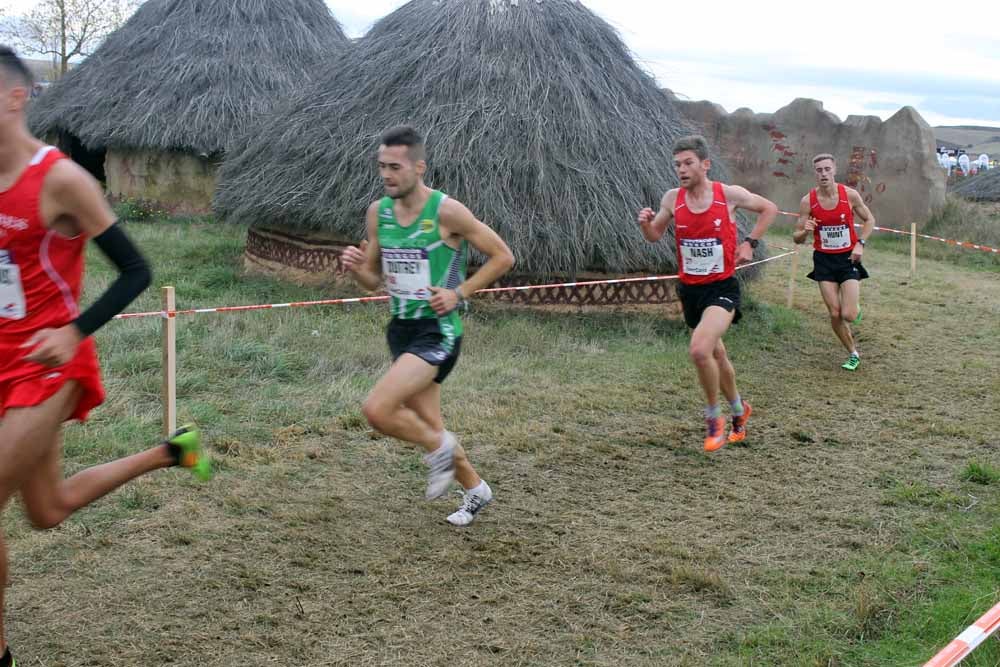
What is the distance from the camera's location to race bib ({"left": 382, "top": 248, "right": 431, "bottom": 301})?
452 cm

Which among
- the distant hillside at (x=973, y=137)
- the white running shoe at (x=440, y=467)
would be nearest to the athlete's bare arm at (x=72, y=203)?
the white running shoe at (x=440, y=467)

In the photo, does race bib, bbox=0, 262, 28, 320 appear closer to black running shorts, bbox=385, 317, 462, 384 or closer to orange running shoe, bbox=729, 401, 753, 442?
black running shorts, bbox=385, 317, 462, 384

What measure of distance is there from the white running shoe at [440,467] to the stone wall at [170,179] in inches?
561

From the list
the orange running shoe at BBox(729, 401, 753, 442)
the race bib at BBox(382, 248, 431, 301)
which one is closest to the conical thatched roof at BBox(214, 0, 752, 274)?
the orange running shoe at BBox(729, 401, 753, 442)

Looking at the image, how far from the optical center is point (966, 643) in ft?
9.46

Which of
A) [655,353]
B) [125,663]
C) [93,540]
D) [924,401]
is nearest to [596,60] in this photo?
[655,353]

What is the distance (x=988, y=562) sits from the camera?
445cm

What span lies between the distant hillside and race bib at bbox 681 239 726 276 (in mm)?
Result: 72326

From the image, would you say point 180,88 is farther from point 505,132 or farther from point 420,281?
point 420,281

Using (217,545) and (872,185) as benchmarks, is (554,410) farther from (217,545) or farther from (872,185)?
(872,185)

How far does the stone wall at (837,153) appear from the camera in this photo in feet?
61.4

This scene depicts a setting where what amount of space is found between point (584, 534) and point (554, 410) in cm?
231

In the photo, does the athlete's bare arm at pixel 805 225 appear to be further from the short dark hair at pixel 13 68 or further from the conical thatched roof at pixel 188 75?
the conical thatched roof at pixel 188 75

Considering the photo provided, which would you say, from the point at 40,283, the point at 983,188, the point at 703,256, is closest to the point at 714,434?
the point at 703,256
